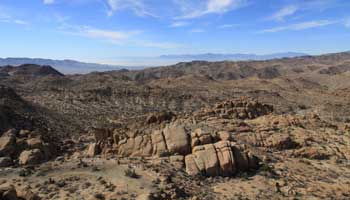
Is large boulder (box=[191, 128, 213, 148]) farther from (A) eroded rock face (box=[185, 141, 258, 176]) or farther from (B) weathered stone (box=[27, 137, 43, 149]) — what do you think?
(B) weathered stone (box=[27, 137, 43, 149])

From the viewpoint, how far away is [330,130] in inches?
1476

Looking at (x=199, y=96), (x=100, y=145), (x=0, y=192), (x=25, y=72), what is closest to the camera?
(x=0, y=192)

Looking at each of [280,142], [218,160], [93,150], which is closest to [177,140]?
[218,160]

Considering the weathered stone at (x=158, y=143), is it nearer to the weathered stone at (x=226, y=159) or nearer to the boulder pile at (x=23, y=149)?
the weathered stone at (x=226, y=159)

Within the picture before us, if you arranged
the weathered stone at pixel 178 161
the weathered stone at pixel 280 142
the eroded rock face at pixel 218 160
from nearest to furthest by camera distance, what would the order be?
the eroded rock face at pixel 218 160 → the weathered stone at pixel 178 161 → the weathered stone at pixel 280 142

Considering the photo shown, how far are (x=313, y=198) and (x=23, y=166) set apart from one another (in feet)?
58.7

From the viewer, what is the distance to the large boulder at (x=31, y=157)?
26.6 m

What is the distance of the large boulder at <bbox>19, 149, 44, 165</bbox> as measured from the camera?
26578 mm

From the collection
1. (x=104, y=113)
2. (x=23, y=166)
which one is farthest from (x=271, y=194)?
(x=104, y=113)

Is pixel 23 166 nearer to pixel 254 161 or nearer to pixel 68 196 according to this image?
pixel 68 196

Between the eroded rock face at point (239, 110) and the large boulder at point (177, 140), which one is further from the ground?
the large boulder at point (177, 140)

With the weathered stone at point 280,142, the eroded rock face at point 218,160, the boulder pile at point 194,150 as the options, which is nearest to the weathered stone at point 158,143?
the boulder pile at point 194,150

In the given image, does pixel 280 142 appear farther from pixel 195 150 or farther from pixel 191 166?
pixel 191 166

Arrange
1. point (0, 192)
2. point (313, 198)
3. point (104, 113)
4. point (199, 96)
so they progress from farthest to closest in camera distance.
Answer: point (199, 96)
point (104, 113)
point (313, 198)
point (0, 192)
